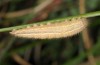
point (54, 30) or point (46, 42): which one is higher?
point (46, 42)

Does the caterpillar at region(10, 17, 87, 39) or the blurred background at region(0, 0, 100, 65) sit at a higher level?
the blurred background at region(0, 0, 100, 65)

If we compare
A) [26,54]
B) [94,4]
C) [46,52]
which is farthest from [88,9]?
[26,54]

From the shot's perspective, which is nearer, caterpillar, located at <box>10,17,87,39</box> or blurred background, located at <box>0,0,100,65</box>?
caterpillar, located at <box>10,17,87,39</box>

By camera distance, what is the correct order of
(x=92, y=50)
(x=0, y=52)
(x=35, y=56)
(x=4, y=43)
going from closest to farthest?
(x=92, y=50)
(x=0, y=52)
(x=4, y=43)
(x=35, y=56)

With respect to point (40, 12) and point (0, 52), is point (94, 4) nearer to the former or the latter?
point (40, 12)

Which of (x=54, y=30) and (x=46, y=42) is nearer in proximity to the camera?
(x=54, y=30)

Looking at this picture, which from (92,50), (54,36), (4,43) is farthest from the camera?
(4,43)

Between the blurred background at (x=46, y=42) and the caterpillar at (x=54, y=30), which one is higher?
the blurred background at (x=46, y=42)

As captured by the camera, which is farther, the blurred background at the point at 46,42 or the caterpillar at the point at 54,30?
the blurred background at the point at 46,42
